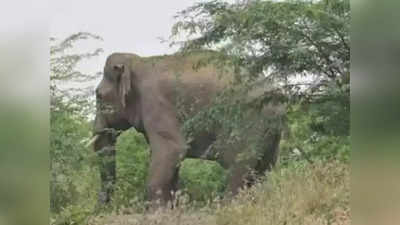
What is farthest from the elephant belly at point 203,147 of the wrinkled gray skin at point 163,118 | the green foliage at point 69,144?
the green foliage at point 69,144

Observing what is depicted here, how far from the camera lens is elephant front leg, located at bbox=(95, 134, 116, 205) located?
3.38 m

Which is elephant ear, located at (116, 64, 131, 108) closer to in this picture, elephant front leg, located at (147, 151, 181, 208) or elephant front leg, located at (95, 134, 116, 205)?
elephant front leg, located at (95, 134, 116, 205)

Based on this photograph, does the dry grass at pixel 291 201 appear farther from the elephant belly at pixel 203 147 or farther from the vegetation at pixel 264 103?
the elephant belly at pixel 203 147

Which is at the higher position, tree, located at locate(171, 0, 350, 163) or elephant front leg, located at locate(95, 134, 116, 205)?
tree, located at locate(171, 0, 350, 163)

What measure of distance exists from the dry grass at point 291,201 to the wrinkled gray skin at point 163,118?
10 centimetres

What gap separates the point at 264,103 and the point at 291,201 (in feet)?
1.78

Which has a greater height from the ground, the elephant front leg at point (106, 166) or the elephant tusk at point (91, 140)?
the elephant tusk at point (91, 140)

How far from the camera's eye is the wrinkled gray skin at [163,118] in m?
3.33

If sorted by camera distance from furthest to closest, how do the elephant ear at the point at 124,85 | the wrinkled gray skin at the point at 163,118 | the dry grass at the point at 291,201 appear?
the elephant ear at the point at 124,85 < the wrinkled gray skin at the point at 163,118 < the dry grass at the point at 291,201

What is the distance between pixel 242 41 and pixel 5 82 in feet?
4.18

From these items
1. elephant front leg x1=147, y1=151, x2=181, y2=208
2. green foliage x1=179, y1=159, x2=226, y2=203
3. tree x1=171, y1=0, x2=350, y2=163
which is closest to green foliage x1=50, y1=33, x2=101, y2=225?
elephant front leg x1=147, y1=151, x2=181, y2=208

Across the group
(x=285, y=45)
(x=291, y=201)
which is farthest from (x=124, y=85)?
(x=291, y=201)

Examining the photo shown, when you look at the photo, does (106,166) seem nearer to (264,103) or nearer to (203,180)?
(203,180)

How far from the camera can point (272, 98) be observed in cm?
330
